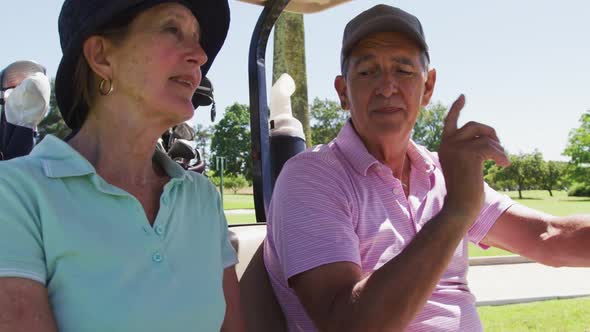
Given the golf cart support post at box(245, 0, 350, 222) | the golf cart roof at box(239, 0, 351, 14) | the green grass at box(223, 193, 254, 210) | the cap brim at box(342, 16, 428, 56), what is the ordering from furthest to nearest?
the green grass at box(223, 193, 254, 210) → the golf cart roof at box(239, 0, 351, 14) → the golf cart support post at box(245, 0, 350, 222) → the cap brim at box(342, 16, 428, 56)

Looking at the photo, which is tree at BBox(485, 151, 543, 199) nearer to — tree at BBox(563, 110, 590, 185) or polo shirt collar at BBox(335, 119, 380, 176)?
tree at BBox(563, 110, 590, 185)

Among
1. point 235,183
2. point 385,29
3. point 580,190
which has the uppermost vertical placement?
point 385,29

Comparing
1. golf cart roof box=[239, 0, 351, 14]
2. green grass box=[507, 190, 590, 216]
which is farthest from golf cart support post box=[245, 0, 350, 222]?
green grass box=[507, 190, 590, 216]

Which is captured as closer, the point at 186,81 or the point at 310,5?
the point at 186,81

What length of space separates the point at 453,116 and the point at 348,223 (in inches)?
16.7

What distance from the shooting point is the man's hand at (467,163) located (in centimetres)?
142

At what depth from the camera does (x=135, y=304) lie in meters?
1.33

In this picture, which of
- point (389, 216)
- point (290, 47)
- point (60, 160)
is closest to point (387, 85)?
point (389, 216)

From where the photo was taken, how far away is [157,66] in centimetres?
152

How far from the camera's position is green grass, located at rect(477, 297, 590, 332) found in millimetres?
4371

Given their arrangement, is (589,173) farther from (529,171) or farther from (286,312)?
(286,312)

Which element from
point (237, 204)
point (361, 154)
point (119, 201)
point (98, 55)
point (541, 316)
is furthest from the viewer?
point (237, 204)

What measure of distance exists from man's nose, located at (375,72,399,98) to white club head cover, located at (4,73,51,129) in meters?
1.64

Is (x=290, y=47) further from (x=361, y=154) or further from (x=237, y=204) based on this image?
(x=237, y=204)
